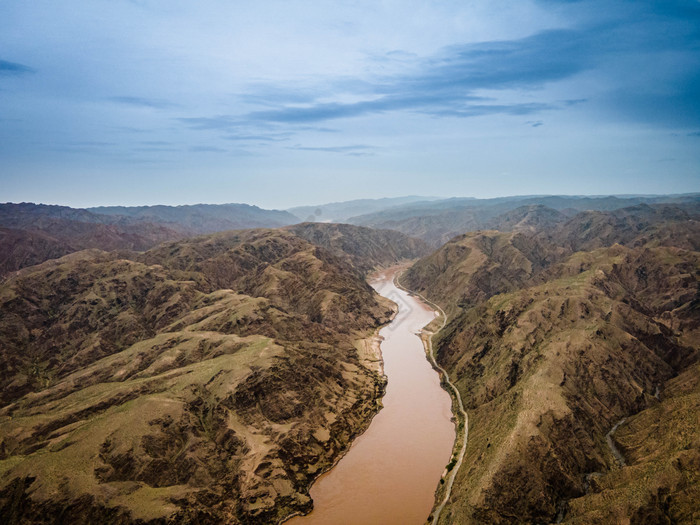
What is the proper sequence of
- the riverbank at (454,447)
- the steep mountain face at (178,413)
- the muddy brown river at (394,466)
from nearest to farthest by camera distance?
the steep mountain face at (178,413), the riverbank at (454,447), the muddy brown river at (394,466)

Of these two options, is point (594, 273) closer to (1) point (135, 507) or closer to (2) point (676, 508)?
(2) point (676, 508)

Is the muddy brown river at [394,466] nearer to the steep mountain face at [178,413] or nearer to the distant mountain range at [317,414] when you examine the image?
the distant mountain range at [317,414]

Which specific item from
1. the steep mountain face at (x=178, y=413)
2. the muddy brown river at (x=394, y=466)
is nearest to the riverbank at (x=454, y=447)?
the muddy brown river at (x=394, y=466)

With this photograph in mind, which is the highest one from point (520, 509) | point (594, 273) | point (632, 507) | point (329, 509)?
point (594, 273)

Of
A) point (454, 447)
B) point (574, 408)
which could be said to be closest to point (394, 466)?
point (454, 447)

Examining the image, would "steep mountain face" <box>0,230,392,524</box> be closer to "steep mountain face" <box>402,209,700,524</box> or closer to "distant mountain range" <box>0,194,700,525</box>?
"distant mountain range" <box>0,194,700,525</box>

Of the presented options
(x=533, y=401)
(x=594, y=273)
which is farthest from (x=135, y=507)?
(x=594, y=273)

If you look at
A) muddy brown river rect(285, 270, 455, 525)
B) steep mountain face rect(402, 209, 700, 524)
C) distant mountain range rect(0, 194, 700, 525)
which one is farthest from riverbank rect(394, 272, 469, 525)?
steep mountain face rect(402, 209, 700, 524)
